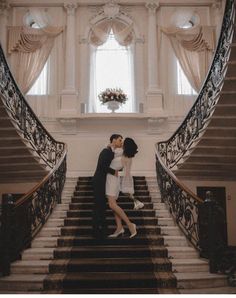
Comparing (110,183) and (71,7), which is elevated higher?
(71,7)

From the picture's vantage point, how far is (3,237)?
561cm

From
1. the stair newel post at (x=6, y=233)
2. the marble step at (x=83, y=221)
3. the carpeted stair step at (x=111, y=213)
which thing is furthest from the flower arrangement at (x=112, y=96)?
the stair newel post at (x=6, y=233)

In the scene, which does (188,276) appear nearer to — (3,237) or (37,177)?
(3,237)

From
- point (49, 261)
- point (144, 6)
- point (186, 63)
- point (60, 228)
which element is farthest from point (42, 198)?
point (144, 6)

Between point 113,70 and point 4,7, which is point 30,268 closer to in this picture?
point 113,70

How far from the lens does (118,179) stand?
6.49 metres

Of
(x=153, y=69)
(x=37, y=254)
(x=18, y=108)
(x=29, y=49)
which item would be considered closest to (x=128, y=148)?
(x=37, y=254)

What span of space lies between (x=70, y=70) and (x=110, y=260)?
27.6ft

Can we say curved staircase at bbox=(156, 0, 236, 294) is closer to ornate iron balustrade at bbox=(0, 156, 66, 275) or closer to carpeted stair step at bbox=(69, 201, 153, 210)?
carpeted stair step at bbox=(69, 201, 153, 210)

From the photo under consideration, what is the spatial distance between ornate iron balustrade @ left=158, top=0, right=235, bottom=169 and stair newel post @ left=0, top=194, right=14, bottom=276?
3.88 m

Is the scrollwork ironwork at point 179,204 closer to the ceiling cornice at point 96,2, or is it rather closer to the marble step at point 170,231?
the marble step at point 170,231

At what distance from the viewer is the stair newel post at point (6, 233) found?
5508mm

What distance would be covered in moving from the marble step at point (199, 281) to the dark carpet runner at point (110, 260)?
12cm

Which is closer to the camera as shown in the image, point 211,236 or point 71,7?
point 211,236
